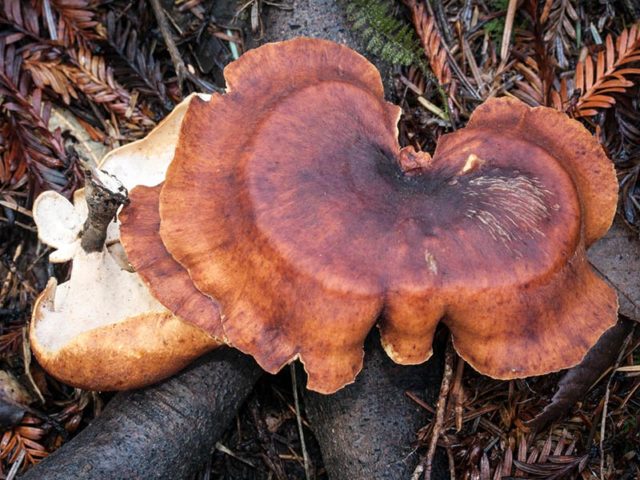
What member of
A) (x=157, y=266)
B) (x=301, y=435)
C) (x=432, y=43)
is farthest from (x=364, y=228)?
(x=432, y=43)

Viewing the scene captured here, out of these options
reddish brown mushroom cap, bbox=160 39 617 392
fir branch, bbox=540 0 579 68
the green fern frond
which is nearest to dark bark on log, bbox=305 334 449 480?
reddish brown mushroom cap, bbox=160 39 617 392

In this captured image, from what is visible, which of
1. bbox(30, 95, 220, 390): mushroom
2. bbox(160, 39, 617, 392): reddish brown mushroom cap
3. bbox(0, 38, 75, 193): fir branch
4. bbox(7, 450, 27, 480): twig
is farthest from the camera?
bbox(0, 38, 75, 193): fir branch

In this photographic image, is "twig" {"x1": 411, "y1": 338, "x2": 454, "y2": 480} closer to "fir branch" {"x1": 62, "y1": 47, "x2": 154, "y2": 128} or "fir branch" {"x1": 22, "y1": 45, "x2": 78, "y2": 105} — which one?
"fir branch" {"x1": 62, "y1": 47, "x2": 154, "y2": 128}

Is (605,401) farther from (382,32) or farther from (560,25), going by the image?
(382,32)

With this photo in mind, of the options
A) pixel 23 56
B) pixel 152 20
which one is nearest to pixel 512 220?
pixel 152 20

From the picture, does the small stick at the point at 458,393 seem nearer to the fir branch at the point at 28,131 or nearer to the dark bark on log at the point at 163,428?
the dark bark on log at the point at 163,428

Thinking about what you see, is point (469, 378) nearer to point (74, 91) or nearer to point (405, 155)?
point (405, 155)
